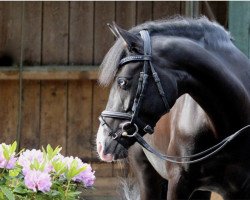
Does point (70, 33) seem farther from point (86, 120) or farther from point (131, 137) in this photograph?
point (131, 137)

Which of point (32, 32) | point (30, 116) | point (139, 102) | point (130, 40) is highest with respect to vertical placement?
point (130, 40)

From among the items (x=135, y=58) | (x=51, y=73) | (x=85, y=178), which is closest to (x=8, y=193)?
(x=85, y=178)

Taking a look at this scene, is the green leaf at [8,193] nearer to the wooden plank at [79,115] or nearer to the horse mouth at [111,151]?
the horse mouth at [111,151]

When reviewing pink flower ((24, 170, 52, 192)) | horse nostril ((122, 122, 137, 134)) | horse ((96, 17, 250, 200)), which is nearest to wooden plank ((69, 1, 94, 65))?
horse ((96, 17, 250, 200))

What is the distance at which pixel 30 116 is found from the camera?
887 centimetres

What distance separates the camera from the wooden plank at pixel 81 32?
8.84m

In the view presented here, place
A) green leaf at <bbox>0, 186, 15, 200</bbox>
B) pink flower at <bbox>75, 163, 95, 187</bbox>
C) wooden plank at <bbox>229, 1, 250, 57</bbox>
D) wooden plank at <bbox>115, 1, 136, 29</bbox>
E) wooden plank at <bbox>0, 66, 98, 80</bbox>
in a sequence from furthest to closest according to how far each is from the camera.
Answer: wooden plank at <bbox>115, 1, 136, 29</bbox>
wooden plank at <bbox>0, 66, 98, 80</bbox>
wooden plank at <bbox>229, 1, 250, 57</bbox>
pink flower at <bbox>75, 163, 95, 187</bbox>
green leaf at <bbox>0, 186, 15, 200</bbox>

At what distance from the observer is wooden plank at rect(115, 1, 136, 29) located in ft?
28.9

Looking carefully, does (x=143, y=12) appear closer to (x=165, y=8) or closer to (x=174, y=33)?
(x=165, y=8)

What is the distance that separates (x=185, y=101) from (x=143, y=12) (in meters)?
3.40

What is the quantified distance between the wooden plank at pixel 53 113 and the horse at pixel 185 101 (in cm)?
326

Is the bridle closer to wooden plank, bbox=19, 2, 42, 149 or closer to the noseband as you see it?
the noseband

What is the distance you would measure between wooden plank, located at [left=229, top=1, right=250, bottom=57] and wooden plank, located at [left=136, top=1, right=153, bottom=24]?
71.2 inches

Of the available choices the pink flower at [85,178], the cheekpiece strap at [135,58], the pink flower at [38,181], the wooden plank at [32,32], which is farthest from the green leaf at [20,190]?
the wooden plank at [32,32]
